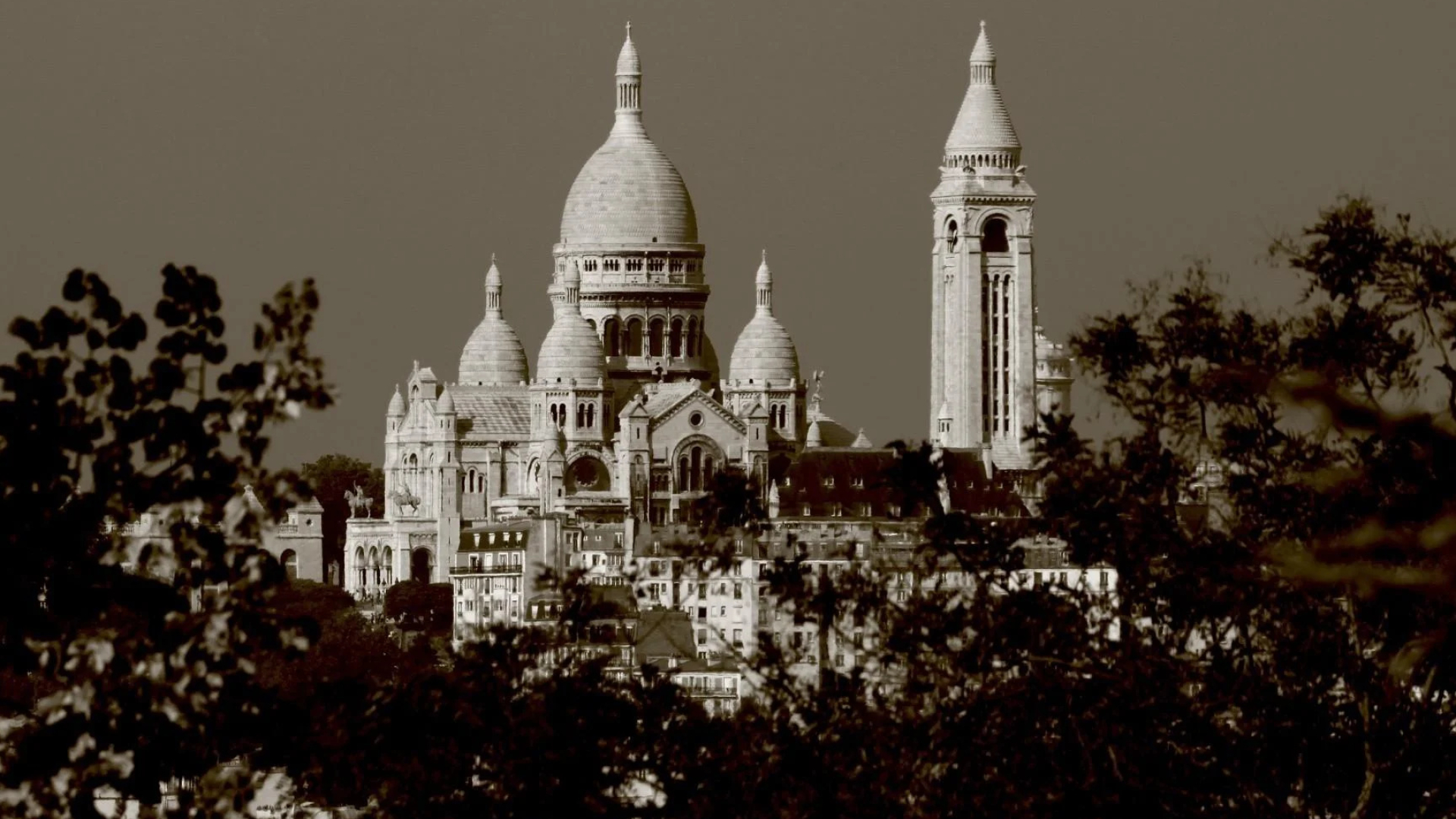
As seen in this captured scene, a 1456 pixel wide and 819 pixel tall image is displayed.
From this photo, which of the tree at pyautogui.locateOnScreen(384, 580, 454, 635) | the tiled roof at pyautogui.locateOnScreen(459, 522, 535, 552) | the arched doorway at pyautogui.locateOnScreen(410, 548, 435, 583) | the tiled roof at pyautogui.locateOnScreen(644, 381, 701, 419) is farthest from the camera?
the arched doorway at pyautogui.locateOnScreen(410, 548, 435, 583)

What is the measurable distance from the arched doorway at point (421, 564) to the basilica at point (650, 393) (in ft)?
0.35

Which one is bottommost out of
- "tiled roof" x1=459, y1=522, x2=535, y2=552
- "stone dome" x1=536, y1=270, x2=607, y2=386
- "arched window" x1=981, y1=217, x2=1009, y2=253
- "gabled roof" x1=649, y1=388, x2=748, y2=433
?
"tiled roof" x1=459, y1=522, x2=535, y2=552

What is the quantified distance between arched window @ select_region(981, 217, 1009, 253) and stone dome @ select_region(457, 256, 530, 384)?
2676 centimetres

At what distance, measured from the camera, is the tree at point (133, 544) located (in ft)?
58.5

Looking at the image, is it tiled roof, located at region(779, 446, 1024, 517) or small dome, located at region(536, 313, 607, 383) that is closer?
tiled roof, located at region(779, 446, 1024, 517)

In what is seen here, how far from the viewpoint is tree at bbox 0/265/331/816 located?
17844 mm

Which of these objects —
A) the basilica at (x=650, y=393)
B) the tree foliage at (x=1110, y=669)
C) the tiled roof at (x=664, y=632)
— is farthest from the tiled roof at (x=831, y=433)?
the tree foliage at (x=1110, y=669)

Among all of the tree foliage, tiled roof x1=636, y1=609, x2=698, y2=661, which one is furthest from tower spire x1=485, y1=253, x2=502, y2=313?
the tree foliage

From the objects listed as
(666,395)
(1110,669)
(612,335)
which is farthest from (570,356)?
(1110,669)

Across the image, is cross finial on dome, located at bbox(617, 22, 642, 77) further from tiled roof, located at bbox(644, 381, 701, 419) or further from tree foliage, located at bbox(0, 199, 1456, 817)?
tree foliage, located at bbox(0, 199, 1456, 817)

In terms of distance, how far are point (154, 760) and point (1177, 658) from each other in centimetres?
1472

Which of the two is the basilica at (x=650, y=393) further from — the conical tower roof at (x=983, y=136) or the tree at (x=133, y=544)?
the tree at (x=133, y=544)

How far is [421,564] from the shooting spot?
18312 centimetres

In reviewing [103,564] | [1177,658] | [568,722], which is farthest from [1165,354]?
[103,564]
